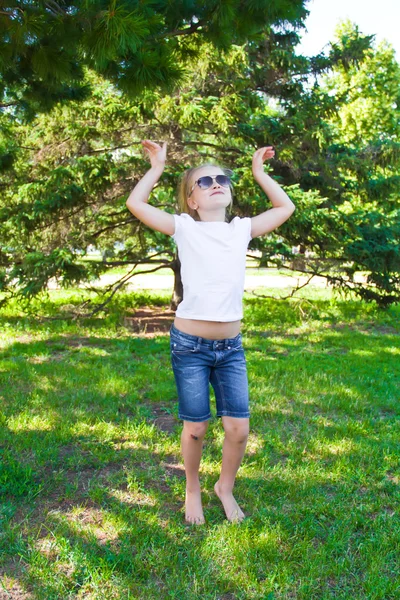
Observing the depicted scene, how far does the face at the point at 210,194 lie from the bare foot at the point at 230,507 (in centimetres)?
150

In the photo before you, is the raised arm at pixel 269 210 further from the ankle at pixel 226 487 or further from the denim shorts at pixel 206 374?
the ankle at pixel 226 487

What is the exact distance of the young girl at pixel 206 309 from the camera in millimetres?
2672

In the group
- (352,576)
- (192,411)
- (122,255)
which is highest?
(122,255)

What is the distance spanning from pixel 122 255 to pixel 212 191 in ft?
25.1

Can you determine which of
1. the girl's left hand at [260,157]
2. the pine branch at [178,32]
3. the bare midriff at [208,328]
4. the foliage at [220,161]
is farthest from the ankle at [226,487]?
the foliage at [220,161]

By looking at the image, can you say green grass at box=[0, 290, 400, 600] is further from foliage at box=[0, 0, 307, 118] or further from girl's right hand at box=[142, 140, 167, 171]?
foliage at box=[0, 0, 307, 118]

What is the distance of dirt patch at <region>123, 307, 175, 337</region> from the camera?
8.35 m

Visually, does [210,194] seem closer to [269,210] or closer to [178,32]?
[269,210]

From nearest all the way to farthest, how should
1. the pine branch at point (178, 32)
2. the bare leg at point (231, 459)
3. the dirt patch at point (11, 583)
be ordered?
the dirt patch at point (11, 583), the bare leg at point (231, 459), the pine branch at point (178, 32)

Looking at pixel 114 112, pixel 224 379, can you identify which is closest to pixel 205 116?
pixel 114 112

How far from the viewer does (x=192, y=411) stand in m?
2.72

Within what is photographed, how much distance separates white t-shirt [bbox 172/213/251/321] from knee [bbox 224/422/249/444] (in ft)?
1.77

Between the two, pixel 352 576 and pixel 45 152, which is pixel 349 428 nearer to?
pixel 352 576

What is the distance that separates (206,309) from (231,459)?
0.82 meters
